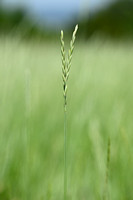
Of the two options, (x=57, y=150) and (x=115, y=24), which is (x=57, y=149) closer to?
(x=57, y=150)

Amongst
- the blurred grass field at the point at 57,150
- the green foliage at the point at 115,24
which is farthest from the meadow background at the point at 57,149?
the green foliage at the point at 115,24

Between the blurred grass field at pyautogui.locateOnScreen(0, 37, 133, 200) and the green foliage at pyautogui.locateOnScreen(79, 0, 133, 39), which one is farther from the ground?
the green foliage at pyautogui.locateOnScreen(79, 0, 133, 39)

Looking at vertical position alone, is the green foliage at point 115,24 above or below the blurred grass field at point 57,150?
above

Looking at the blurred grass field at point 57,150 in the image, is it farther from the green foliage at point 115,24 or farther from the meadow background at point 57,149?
the green foliage at point 115,24

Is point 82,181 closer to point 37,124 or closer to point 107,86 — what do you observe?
point 37,124

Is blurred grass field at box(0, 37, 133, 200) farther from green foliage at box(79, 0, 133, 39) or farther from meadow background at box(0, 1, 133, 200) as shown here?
green foliage at box(79, 0, 133, 39)

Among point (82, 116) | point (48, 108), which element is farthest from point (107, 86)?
point (82, 116)

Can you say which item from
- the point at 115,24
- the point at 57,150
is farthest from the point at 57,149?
the point at 115,24

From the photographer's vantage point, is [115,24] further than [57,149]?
Yes

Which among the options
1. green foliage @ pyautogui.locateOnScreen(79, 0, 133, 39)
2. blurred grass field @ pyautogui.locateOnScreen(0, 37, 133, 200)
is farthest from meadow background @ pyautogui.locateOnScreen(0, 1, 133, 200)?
green foliage @ pyautogui.locateOnScreen(79, 0, 133, 39)

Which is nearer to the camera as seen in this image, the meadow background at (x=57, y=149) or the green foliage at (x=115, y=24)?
the meadow background at (x=57, y=149)

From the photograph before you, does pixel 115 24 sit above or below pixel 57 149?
above

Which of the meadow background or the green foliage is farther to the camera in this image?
the green foliage
